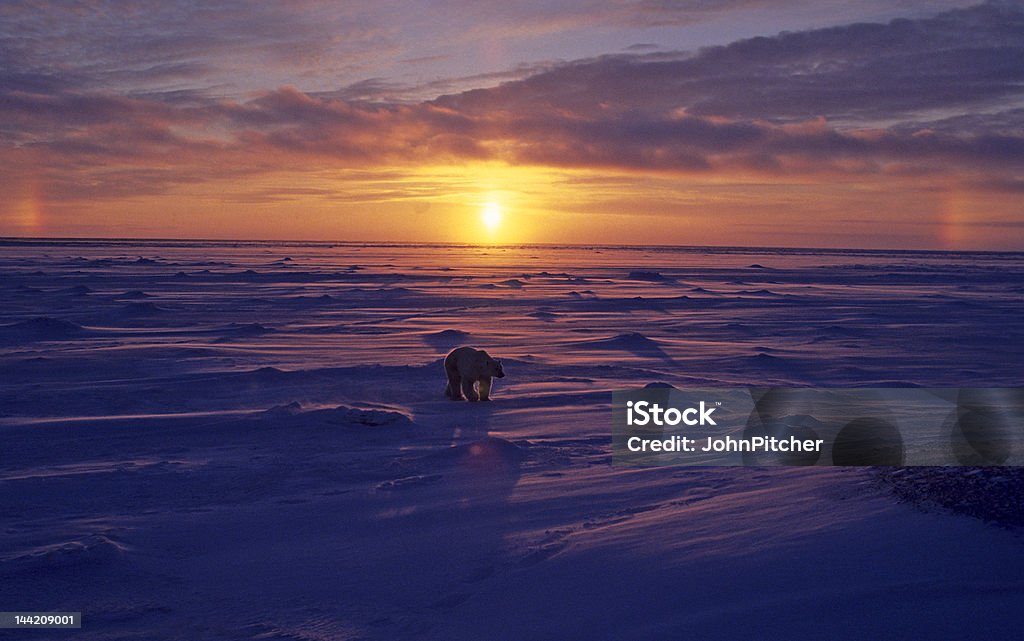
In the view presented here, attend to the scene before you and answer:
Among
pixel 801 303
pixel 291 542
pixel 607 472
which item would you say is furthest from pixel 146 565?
pixel 801 303

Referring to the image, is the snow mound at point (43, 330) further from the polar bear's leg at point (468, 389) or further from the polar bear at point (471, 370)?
the polar bear's leg at point (468, 389)

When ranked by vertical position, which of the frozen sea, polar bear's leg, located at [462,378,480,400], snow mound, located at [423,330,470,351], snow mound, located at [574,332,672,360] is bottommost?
the frozen sea

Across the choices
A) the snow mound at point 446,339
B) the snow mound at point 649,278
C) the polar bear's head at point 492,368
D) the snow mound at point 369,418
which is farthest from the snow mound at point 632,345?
the snow mound at point 649,278

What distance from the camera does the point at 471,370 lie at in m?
8.88

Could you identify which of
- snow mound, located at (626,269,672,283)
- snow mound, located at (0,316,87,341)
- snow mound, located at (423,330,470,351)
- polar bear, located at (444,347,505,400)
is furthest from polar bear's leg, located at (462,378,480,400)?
snow mound, located at (626,269,672,283)

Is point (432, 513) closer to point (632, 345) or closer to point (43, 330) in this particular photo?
point (632, 345)

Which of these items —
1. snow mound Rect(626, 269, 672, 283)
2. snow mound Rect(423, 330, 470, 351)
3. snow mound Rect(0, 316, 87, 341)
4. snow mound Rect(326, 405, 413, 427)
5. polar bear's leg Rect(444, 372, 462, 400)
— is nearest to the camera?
snow mound Rect(326, 405, 413, 427)

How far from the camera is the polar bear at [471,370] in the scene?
349 inches

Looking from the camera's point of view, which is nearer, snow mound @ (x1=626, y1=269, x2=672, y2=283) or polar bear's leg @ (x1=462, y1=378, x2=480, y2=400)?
polar bear's leg @ (x1=462, y1=378, x2=480, y2=400)

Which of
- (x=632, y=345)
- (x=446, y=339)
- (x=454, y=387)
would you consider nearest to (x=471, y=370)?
(x=454, y=387)

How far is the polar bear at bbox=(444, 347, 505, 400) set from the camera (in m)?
8.87

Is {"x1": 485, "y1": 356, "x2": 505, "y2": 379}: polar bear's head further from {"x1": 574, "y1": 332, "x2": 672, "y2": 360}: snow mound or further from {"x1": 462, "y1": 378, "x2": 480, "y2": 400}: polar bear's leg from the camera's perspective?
{"x1": 574, "y1": 332, "x2": 672, "y2": 360}: snow mound

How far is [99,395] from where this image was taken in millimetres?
8734

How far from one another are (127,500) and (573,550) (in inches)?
120
